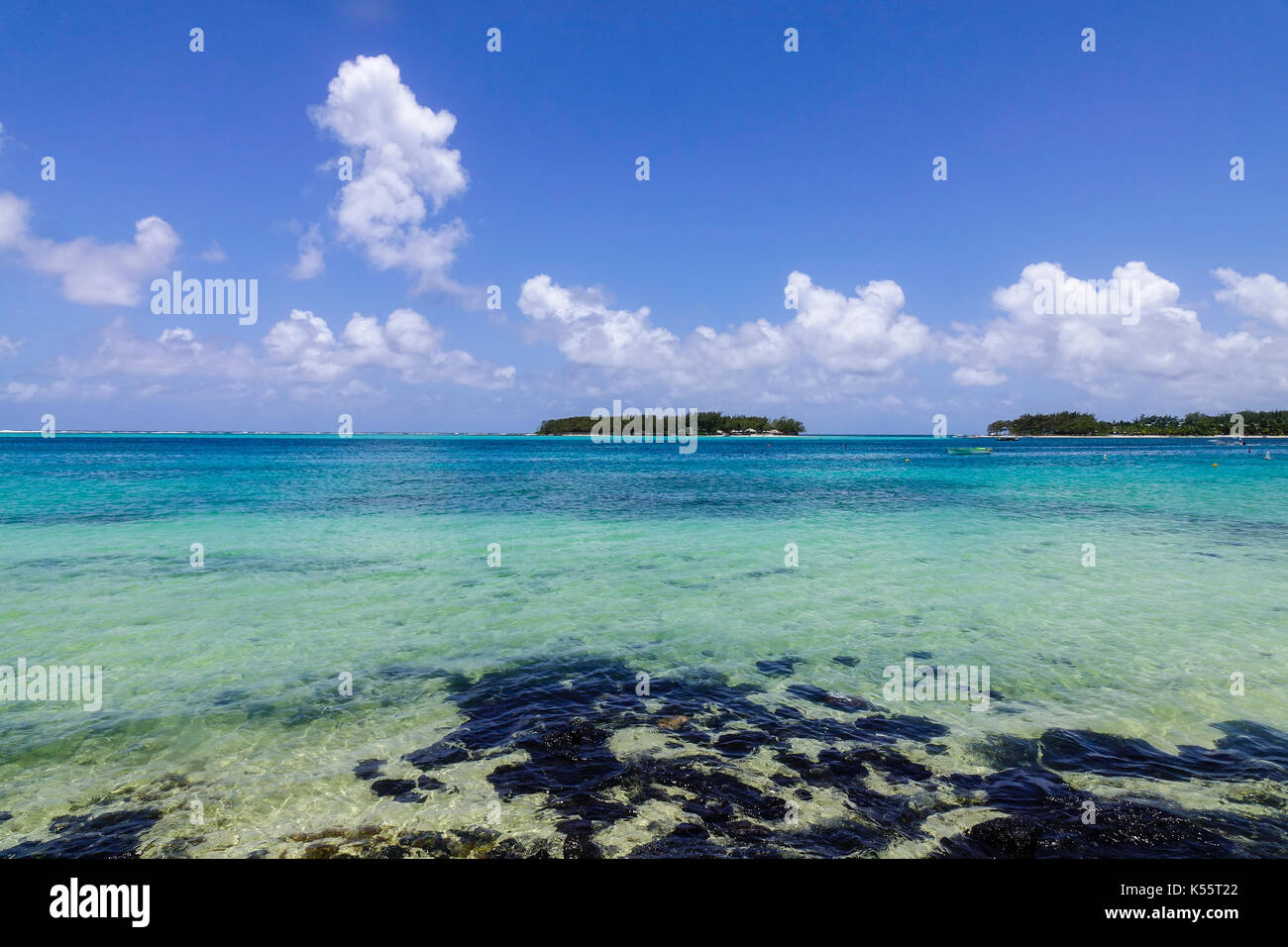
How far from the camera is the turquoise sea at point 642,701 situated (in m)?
6.08

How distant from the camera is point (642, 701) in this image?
9273mm

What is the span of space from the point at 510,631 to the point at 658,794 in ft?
22.8

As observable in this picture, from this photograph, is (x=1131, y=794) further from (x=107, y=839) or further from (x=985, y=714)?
(x=107, y=839)

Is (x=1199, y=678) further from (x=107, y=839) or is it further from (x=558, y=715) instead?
(x=107, y=839)

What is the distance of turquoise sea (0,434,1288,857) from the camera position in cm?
608

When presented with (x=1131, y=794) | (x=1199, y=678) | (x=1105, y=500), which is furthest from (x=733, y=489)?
(x=1131, y=794)

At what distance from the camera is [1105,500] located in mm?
39844

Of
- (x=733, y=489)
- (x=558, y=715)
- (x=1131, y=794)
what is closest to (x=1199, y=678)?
(x=1131, y=794)

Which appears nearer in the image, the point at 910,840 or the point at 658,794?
the point at 910,840

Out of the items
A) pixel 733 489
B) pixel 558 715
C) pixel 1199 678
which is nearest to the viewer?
pixel 558 715

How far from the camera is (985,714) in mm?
8805
